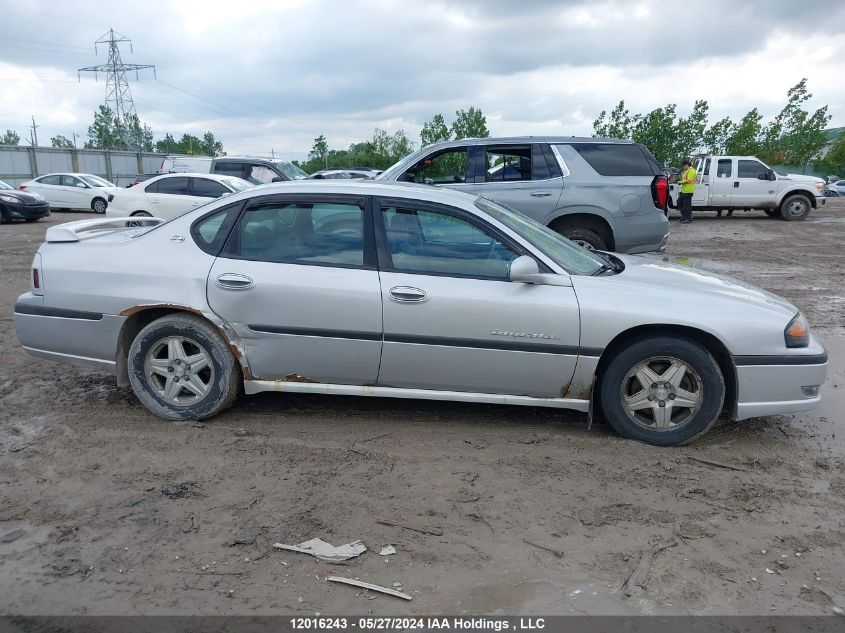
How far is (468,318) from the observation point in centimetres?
403

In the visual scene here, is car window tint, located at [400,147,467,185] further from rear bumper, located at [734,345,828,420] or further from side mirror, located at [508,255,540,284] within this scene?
rear bumper, located at [734,345,828,420]

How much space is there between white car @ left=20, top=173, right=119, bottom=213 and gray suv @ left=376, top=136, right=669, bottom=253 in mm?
16990

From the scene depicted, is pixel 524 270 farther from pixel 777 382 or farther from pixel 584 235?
pixel 584 235

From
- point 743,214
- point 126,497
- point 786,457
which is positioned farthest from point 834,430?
point 743,214

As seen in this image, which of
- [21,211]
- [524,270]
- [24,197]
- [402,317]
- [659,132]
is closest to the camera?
[524,270]

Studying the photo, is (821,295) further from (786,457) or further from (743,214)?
(743,214)

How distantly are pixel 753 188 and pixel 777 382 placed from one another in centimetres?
1705

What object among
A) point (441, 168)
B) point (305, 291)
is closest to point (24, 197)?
point (441, 168)

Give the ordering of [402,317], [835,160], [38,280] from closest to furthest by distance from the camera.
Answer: [402,317], [38,280], [835,160]

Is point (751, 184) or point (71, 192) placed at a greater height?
point (751, 184)

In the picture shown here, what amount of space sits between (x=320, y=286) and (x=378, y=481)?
4.13 ft

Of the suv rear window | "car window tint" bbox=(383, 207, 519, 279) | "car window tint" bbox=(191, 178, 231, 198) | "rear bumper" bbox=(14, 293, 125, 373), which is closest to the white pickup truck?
the suv rear window

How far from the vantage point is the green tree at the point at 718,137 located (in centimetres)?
3388

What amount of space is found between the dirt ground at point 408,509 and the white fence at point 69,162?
1280 inches
